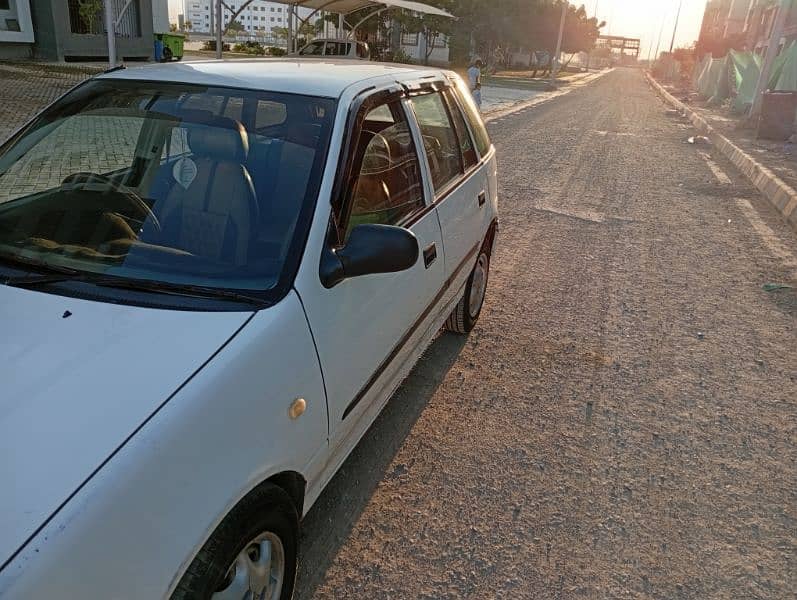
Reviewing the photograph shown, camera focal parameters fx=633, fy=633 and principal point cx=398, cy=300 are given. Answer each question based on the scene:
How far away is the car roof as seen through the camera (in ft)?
8.53

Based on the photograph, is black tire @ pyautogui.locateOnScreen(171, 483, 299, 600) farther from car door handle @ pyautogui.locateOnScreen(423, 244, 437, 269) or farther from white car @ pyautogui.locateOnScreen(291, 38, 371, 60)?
white car @ pyautogui.locateOnScreen(291, 38, 371, 60)

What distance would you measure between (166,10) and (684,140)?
2166 centimetres

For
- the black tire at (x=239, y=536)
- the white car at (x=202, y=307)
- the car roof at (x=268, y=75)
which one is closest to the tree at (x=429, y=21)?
the car roof at (x=268, y=75)

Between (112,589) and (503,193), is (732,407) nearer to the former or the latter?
(112,589)

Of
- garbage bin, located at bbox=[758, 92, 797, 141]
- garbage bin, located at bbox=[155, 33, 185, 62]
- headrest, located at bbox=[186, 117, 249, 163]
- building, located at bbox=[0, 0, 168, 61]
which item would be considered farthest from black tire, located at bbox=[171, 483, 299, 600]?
garbage bin, located at bbox=[155, 33, 185, 62]

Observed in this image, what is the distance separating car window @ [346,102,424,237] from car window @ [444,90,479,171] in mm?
927

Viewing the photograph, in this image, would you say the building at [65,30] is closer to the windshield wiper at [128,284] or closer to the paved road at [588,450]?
the paved road at [588,450]

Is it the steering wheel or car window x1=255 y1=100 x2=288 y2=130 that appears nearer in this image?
the steering wheel

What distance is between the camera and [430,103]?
11.8 ft

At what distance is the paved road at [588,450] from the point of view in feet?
8.30

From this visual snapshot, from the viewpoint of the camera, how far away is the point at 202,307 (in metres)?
1.91

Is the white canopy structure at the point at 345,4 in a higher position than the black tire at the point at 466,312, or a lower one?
higher

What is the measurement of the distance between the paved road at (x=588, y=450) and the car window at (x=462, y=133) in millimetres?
1233

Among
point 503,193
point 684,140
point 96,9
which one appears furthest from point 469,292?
point 96,9
